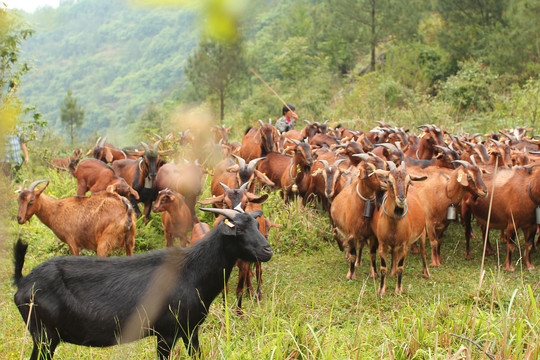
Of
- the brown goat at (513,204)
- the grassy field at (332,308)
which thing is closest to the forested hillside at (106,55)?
the grassy field at (332,308)

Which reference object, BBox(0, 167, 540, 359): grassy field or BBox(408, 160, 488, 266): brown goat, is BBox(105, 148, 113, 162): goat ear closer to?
BBox(0, 167, 540, 359): grassy field

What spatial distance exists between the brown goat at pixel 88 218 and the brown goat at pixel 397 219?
3.36 metres

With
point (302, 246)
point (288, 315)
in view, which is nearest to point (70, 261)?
point (288, 315)

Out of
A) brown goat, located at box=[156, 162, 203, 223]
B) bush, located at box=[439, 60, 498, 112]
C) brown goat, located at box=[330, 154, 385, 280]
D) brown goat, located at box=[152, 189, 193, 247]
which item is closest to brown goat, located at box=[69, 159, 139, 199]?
brown goat, located at box=[156, 162, 203, 223]

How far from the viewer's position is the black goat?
3.74m

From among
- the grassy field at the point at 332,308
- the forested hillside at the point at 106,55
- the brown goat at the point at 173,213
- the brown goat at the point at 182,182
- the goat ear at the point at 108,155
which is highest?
the forested hillside at the point at 106,55

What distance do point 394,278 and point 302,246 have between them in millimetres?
1960

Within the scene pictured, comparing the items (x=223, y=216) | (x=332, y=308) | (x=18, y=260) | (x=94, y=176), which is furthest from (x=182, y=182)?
(x=18, y=260)

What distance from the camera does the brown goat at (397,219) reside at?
584cm

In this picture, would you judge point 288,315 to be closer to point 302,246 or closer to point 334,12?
point 302,246

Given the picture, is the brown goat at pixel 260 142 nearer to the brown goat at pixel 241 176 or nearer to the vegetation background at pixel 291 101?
the vegetation background at pixel 291 101

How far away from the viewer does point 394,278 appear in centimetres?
715

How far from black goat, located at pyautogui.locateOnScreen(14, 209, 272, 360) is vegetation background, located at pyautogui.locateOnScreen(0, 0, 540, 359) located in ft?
1.10

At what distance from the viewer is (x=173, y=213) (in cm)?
740
